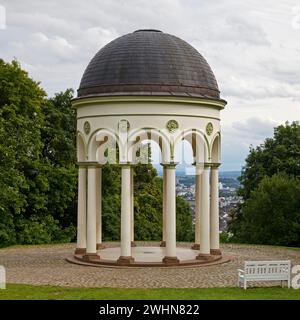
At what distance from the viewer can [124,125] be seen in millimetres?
26906

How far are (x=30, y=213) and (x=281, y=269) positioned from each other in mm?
23160

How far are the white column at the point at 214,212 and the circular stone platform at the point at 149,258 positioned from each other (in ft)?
2.08

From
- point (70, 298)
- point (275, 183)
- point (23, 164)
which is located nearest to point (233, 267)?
point (70, 298)

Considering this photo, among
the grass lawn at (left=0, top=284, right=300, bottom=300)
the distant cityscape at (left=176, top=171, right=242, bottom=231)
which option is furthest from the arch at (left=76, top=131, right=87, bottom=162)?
the distant cityscape at (left=176, top=171, right=242, bottom=231)

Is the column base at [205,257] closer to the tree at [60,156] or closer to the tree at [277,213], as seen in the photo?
the tree at [277,213]

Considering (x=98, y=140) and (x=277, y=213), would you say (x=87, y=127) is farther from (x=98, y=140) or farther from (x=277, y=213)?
(x=277, y=213)

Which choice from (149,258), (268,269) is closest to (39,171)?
(149,258)

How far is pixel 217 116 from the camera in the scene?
2892 cm

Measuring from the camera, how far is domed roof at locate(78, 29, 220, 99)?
26828 mm

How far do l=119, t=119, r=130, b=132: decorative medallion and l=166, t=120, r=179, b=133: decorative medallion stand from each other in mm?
1808

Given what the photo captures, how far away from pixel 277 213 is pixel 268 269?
19166mm

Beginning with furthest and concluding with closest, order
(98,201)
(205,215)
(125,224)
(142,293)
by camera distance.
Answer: (98,201) < (205,215) < (125,224) < (142,293)

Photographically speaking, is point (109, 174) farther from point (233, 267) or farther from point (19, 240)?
point (233, 267)

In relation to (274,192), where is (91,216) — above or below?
below
